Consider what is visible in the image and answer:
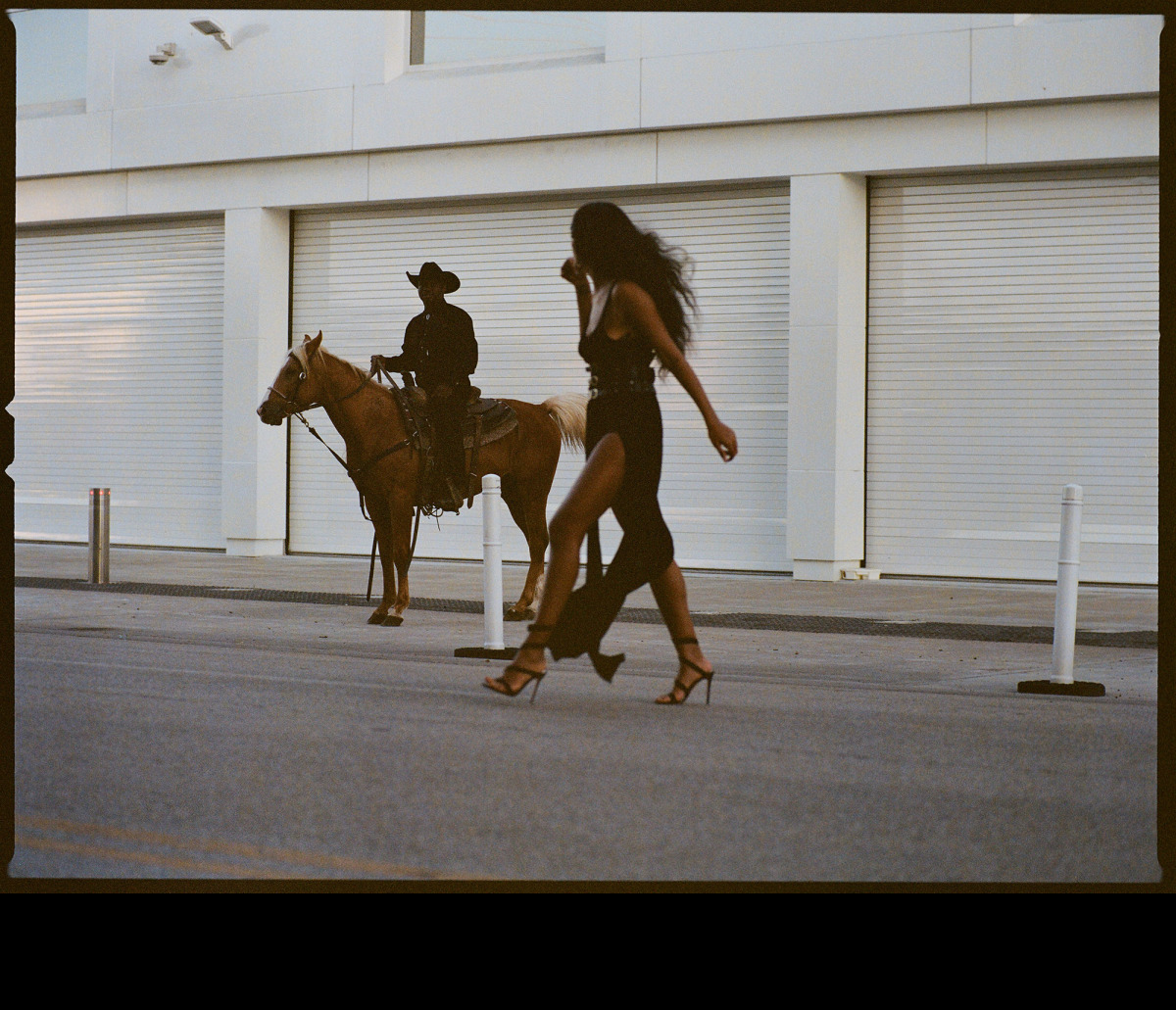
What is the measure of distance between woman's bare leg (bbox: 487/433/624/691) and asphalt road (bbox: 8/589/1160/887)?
1.80 ft

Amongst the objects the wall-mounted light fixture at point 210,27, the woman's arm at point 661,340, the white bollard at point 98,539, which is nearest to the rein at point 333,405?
the white bollard at point 98,539

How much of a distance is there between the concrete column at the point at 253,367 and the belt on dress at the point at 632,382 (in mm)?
12005

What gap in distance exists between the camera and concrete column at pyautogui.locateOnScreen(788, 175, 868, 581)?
50.0 ft

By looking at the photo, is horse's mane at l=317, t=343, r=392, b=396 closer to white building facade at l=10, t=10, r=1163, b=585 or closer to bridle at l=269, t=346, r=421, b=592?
bridle at l=269, t=346, r=421, b=592

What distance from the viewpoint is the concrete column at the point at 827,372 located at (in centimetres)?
1525

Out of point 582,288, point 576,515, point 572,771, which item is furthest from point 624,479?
point 572,771

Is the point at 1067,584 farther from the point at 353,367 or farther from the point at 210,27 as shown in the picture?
the point at 210,27

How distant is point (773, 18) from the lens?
15.1 m

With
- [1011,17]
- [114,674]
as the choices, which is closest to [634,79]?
[1011,17]

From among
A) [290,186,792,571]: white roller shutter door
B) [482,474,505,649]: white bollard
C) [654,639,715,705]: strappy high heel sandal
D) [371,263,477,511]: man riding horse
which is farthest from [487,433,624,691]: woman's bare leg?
Answer: [290,186,792,571]: white roller shutter door

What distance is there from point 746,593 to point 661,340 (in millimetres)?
8110

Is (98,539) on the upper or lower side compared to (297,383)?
lower

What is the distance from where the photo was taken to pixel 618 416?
6055mm

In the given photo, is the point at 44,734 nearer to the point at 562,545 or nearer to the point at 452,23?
the point at 562,545
